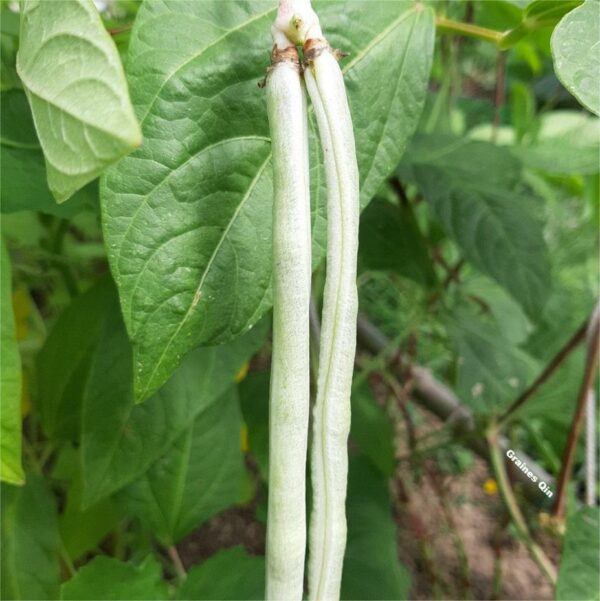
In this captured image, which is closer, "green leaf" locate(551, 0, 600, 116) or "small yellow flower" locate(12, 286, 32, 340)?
"green leaf" locate(551, 0, 600, 116)

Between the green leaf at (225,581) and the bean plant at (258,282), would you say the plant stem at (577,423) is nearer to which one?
the bean plant at (258,282)

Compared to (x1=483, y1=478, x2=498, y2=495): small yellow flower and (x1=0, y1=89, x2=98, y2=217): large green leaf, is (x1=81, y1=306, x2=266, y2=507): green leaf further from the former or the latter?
(x1=483, y1=478, x2=498, y2=495): small yellow flower

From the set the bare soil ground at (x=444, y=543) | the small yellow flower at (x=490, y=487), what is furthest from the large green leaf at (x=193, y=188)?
the small yellow flower at (x=490, y=487)

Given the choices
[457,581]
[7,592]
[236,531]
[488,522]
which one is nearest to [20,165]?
[7,592]

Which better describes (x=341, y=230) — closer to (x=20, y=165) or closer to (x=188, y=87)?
(x=188, y=87)

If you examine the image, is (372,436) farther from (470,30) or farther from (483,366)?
(470,30)

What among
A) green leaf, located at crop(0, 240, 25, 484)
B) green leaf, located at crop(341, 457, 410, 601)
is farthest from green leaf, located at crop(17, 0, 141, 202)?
green leaf, located at crop(341, 457, 410, 601)
